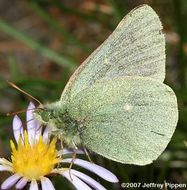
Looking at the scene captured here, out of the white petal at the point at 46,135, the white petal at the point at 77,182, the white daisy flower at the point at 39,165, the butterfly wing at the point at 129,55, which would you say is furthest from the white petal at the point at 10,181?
the butterfly wing at the point at 129,55

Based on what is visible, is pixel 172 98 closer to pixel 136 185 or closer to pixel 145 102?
pixel 145 102

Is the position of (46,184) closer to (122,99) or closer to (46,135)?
(46,135)

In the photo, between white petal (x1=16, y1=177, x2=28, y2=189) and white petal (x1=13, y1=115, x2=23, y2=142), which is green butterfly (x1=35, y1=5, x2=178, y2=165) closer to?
white petal (x1=13, y1=115, x2=23, y2=142)

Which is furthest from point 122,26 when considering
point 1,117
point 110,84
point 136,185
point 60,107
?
point 1,117

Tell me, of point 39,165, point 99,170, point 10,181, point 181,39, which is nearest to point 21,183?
point 10,181

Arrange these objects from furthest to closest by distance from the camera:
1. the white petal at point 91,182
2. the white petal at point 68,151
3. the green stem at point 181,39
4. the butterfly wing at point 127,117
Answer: the green stem at point 181,39
the white petal at point 68,151
the butterfly wing at point 127,117
the white petal at point 91,182

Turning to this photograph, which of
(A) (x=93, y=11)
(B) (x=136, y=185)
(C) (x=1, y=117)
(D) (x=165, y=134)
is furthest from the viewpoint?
(A) (x=93, y=11)

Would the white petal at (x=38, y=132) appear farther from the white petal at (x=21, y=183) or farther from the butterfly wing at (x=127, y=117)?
the white petal at (x=21, y=183)
